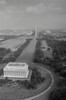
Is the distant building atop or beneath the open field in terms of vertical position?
atop

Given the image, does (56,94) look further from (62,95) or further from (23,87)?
(23,87)

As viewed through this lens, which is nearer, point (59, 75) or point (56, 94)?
point (56, 94)

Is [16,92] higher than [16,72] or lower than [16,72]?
lower

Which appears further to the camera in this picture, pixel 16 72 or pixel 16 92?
pixel 16 72

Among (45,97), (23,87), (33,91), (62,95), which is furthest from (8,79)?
(62,95)

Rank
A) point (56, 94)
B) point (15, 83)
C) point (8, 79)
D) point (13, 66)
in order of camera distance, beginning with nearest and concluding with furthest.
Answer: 1. point (56, 94)
2. point (15, 83)
3. point (8, 79)
4. point (13, 66)

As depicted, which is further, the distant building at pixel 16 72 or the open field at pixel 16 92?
the distant building at pixel 16 72

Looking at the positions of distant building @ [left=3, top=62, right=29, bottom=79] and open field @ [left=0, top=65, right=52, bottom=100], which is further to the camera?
distant building @ [left=3, top=62, right=29, bottom=79]

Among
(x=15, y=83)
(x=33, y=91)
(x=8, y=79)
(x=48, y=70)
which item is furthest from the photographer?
(x=48, y=70)

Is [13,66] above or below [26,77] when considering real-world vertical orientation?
above

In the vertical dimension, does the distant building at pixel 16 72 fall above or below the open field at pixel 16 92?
above
